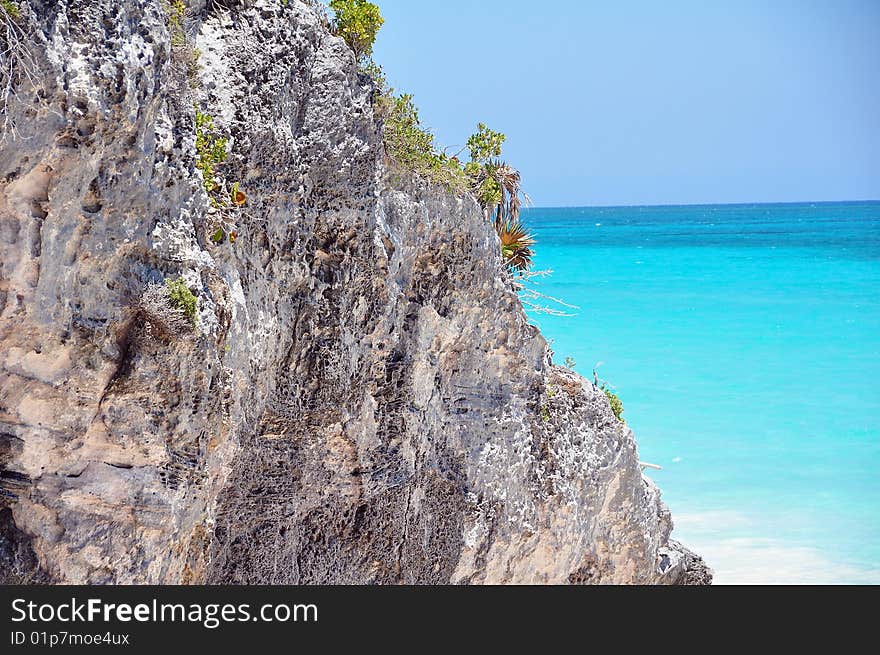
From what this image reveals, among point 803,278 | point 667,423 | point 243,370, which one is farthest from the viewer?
point 803,278

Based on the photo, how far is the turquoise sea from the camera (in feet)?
66.0

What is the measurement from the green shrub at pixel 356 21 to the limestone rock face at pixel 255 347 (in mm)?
238

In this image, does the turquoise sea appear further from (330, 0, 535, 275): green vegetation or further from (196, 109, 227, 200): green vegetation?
(196, 109, 227, 200): green vegetation

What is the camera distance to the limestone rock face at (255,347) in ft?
16.7

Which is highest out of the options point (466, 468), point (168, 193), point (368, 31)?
point (368, 31)

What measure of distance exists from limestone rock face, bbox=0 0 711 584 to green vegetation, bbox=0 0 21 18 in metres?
0.08

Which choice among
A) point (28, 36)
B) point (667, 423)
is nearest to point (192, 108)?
point (28, 36)

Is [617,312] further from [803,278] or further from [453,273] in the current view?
[453,273]

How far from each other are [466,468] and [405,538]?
975mm

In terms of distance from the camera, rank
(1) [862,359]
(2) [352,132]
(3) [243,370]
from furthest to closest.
Result: (1) [862,359] → (2) [352,132] → (3) [243,370]

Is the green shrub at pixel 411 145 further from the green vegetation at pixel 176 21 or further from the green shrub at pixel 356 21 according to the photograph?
the green vegetation at pixel 176 21

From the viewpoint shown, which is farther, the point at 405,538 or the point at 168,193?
the point at 405,538

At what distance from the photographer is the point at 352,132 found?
7.44m

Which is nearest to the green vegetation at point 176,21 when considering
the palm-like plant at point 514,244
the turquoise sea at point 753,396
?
the palm-like plant at point 514,244
